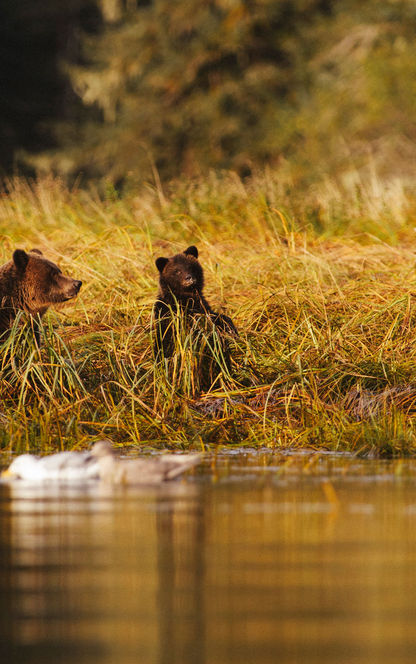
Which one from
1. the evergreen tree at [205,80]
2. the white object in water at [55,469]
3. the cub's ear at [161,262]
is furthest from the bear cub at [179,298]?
the evergreen tree at [205,80]

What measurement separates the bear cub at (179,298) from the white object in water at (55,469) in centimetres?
259

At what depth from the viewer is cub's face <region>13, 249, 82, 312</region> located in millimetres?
9938

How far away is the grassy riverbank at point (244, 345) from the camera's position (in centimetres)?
872

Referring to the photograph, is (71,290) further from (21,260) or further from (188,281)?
(188,281)

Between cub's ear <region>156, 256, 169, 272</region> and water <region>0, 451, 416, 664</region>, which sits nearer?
water <region>0, 451, 416, 664</region>

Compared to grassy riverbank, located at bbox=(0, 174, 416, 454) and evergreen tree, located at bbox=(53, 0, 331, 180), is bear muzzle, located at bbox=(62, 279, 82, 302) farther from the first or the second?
evergreen tree, located at bbox=(53, 0, 331, 180)

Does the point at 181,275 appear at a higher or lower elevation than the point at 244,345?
higher

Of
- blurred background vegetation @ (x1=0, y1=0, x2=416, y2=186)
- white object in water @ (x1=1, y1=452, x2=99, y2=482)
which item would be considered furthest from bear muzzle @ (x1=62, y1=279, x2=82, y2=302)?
blurred background vegetation @ (x1=0, y1=0, x2=416, y2=186)

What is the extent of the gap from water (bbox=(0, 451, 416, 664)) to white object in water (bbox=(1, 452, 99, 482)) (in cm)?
9

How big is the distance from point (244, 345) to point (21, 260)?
5.81ft

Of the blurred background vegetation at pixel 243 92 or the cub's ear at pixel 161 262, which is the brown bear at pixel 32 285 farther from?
the blurred background vegetation at pixel 243 92

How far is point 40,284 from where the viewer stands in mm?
9969

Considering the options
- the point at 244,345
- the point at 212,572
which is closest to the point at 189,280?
the point at 244,345

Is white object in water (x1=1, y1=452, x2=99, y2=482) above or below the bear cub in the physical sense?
below
